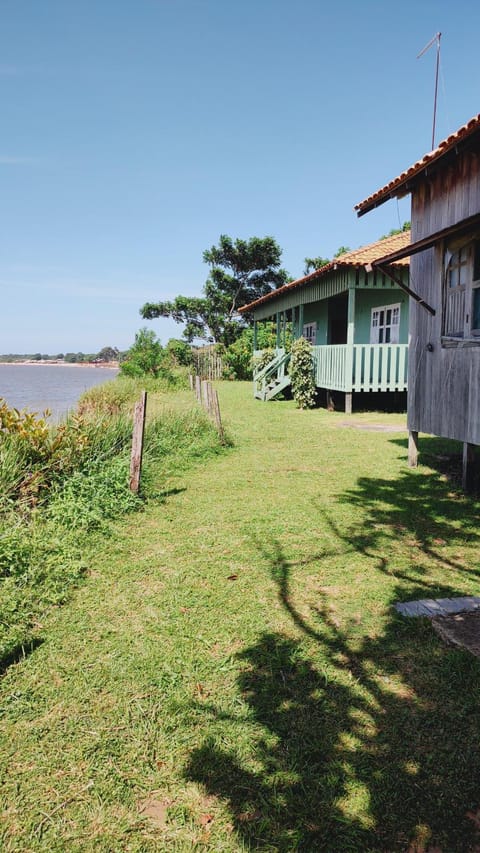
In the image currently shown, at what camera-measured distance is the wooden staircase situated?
62.2 feet

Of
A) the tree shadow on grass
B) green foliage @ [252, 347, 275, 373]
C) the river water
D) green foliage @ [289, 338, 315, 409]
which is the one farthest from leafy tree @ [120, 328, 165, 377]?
the tree shadow on grass

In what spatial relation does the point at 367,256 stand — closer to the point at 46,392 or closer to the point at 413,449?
the point at 413,449

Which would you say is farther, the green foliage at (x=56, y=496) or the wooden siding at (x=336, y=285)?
the wooden siding at (x=336, y=285)

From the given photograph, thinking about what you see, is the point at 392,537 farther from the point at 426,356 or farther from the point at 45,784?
the point at 45,784

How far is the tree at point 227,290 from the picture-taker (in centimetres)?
3938

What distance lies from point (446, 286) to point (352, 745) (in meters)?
5.71

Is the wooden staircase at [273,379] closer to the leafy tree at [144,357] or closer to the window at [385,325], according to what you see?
the window at [385,325]

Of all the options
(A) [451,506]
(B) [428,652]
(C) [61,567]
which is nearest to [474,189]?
(A) [451,506]

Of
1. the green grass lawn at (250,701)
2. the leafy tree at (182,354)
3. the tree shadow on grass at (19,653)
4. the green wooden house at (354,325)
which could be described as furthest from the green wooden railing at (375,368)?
the leafy tree at (182,354)

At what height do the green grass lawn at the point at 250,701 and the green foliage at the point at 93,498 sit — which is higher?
the green foliage at the point at 93,498

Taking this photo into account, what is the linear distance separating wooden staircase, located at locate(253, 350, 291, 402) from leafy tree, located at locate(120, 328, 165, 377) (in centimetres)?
1001

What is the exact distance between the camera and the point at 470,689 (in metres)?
2.71

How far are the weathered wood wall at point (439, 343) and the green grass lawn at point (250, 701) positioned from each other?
5.49 ft

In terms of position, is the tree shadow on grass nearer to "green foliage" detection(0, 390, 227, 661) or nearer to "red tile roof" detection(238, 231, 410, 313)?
"green foliage" detection(0, 390, 227, 661)
